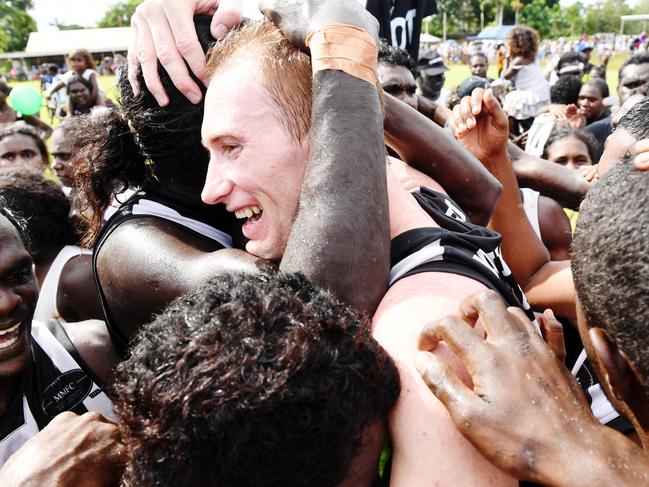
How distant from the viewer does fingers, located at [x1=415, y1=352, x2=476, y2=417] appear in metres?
1.23

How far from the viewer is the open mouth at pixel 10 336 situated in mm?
2041

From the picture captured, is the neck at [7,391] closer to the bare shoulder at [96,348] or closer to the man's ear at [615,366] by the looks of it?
the bare shoulder at [96,348]

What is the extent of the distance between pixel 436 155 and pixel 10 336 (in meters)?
1.67

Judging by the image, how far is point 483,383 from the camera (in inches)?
49.4

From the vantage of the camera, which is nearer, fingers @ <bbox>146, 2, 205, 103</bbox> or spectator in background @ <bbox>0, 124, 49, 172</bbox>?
fingers @ <bbox>146, 2, 205, 103</bbox>

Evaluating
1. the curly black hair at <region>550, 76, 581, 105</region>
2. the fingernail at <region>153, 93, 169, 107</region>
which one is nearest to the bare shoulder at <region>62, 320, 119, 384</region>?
the fingernail at <region>153, 93, 169, 107</region>

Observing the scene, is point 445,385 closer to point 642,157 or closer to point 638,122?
point 642,157

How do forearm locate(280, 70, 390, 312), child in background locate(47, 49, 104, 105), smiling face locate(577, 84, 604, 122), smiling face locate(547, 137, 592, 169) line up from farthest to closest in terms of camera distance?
child in background locate(47, 49, 104, 105) < smiling face locate(577, 84, 604, 122) < smiling face locate(547, 137, 592, 169) < forearm locate(280, 70, 390, 312)

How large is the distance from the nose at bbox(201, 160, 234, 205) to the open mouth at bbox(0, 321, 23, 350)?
815 millimetres

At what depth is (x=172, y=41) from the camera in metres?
1.99

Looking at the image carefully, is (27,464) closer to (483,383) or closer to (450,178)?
(483,383)

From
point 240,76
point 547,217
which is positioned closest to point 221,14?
point 240,76

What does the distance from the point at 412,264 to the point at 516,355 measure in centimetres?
42

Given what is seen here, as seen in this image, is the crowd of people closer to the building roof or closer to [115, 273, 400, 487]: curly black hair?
[115, 273, 400, 487]: curly black hair
